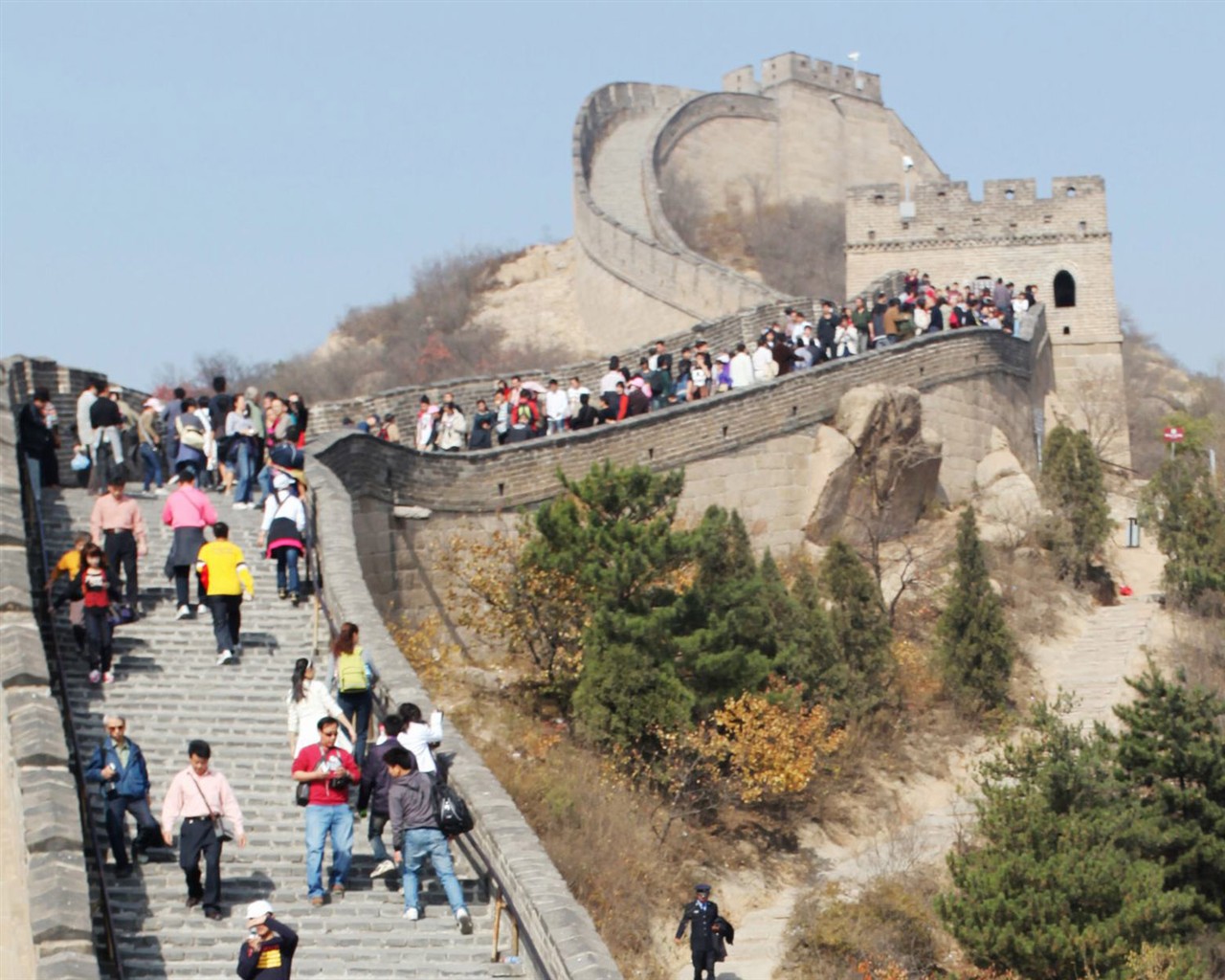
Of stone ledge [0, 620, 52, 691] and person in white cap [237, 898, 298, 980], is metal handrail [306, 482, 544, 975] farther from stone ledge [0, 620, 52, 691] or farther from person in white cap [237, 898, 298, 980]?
stone ledge [0, 620, 52, 691]

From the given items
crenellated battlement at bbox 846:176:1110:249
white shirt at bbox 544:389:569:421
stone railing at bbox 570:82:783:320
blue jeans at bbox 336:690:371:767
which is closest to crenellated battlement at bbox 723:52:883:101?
stone railing at bbox 570:82:783:320

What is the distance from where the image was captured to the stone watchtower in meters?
41.8

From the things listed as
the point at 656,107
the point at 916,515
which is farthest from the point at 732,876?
the point at 656,107

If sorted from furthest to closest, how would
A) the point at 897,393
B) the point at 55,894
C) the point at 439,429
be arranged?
1. the point at 897,393
2. the point at 439,429
3. the point at 55,894

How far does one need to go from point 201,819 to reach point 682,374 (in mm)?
17636

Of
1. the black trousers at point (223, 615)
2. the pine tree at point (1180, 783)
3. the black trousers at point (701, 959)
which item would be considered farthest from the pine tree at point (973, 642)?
the black trousers at point (223, 615)

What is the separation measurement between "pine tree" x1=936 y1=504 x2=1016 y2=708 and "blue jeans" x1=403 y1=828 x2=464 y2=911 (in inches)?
586

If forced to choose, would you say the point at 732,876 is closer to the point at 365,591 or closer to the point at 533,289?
the point at 365,591

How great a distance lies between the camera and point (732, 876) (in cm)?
2170

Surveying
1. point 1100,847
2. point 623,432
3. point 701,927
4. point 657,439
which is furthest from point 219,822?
point 657,439

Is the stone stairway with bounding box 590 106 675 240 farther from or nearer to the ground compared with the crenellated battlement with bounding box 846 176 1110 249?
farther from the ground

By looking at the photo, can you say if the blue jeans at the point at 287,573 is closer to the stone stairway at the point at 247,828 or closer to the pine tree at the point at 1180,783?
the stone stairway at the point at 247,828

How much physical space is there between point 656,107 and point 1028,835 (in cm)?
4015

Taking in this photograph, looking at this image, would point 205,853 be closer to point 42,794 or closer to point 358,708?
point 42,794
